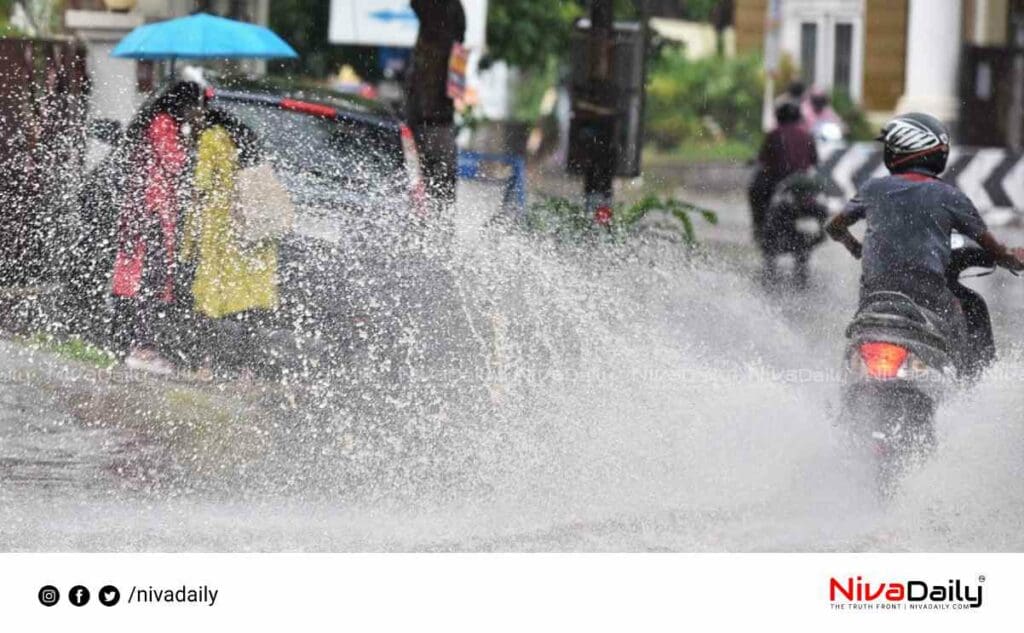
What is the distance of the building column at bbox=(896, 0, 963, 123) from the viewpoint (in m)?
9.69

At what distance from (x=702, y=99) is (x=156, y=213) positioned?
2512 millimetres

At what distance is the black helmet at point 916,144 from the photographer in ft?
21.5

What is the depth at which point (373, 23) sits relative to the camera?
8398 mm

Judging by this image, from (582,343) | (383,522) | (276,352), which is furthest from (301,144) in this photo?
(383,522)

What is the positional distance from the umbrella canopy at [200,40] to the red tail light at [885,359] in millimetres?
3157

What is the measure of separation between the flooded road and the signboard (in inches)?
38.0

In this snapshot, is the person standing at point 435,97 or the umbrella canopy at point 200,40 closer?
the umbrella canopy at point 200,40

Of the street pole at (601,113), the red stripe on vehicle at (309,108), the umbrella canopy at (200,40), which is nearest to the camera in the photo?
the umbrella canopy at (200,40)

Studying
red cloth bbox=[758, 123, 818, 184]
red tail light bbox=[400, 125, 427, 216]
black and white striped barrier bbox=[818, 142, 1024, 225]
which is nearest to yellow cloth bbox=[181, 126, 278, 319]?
red tail light bbox=[400, 125, 427, 216]

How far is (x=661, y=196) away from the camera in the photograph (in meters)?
8.92

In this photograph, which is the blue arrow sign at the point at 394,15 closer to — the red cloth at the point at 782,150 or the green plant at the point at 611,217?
the green plant at the point at 611,217
